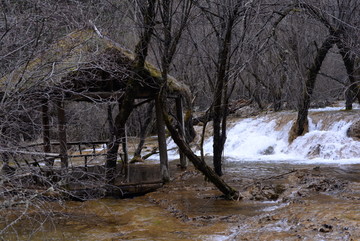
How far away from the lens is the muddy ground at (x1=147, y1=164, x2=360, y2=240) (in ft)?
16.3

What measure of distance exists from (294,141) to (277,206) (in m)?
9.37

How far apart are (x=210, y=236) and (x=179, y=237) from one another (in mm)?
409

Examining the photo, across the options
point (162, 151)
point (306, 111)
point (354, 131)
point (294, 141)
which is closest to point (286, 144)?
point (294, 141)

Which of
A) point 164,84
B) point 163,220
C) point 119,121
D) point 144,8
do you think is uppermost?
point 144,8

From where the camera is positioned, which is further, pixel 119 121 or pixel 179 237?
pixel 119 121

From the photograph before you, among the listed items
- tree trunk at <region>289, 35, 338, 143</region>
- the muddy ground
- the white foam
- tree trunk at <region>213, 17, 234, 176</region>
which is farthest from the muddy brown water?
tree trunk at <region>289, 35, 338, 143</region>

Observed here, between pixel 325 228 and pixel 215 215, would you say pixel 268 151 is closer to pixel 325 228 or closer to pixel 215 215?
pixel 215 215

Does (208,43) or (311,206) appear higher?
(208,43)

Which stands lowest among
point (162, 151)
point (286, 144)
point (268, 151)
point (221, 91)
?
point (268, 151)

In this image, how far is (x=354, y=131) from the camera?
13961mm

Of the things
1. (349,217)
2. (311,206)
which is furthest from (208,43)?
(349,217)

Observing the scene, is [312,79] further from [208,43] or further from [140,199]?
[140,199]

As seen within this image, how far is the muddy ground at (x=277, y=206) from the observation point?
496 cm

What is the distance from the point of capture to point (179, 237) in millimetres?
5230
